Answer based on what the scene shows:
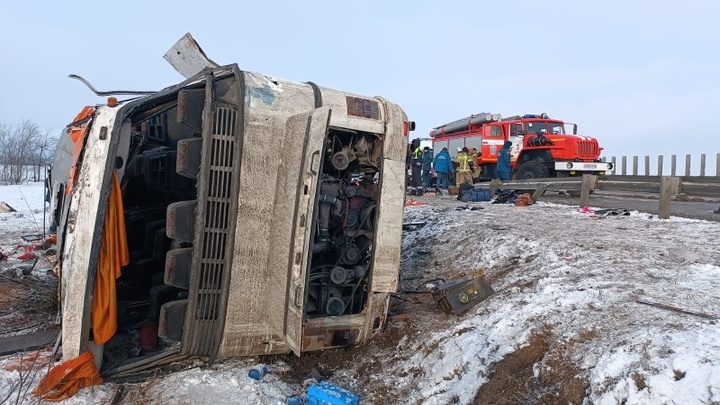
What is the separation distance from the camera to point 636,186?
9.24 metres

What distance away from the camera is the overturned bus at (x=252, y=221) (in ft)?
12.2

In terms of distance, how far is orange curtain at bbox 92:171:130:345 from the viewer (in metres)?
3.78

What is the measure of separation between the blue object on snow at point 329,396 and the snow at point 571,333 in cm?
26

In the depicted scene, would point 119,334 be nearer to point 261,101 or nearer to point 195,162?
point 195,162

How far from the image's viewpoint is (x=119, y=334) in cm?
498

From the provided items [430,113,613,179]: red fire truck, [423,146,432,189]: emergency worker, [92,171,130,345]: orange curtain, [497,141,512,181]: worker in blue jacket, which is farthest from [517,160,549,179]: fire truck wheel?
[92,171,130,345]: orange curtain

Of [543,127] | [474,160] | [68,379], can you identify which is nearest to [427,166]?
[474,160]

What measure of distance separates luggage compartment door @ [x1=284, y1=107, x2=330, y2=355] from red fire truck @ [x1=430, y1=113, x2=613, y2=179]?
12871 millimetres

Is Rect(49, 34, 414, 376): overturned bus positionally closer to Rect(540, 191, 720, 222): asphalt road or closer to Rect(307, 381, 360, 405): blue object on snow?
Rect(307, 381, 360, 405): blue object on snow

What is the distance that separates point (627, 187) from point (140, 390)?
8.84m

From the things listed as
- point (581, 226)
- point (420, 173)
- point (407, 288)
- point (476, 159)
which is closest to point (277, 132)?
point (407, 288)

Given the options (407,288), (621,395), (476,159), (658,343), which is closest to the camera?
(621,395)

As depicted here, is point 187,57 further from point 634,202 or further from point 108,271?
point 634,202

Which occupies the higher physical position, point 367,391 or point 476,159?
point 476,159
